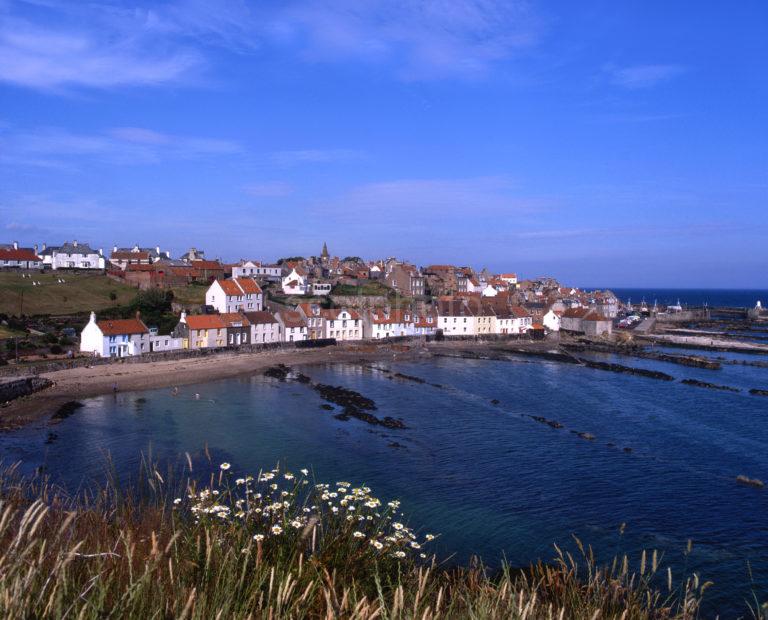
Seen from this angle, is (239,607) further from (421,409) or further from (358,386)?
(358,386)

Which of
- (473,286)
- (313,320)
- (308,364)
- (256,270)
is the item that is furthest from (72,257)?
(473,286)

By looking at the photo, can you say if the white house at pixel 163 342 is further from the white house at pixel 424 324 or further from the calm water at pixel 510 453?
the white house at pixel 424 324

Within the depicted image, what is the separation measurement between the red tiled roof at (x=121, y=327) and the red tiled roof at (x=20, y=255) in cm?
4122

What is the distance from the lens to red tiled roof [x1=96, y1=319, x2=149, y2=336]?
49.3m

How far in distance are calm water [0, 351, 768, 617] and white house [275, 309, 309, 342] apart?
1871 centimetres

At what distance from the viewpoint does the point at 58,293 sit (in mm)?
68250

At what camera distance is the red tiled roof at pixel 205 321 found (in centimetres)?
5634

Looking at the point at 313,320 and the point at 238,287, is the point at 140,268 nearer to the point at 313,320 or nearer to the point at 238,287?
the point at 238,287

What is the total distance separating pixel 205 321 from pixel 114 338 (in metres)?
9.47

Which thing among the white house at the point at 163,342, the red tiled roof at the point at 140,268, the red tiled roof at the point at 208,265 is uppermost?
the red tiled roof at the point at 208,265

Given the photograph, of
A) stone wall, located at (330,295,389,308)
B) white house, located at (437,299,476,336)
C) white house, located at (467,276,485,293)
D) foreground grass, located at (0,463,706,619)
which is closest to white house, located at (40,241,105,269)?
stone wall, located at (330,295,389,308)

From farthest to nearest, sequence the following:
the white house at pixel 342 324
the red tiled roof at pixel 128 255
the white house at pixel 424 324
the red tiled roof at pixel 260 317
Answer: the red tiled roof at pixel 128 255 < the white house at pixel 424 324 < the white house at pixel 342 324 < the red tiled roof at pixel 260 317

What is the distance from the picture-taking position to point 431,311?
79.9 meters

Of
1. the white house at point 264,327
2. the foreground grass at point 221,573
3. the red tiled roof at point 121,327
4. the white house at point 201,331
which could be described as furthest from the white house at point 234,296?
the foreground grass at point 221,573
